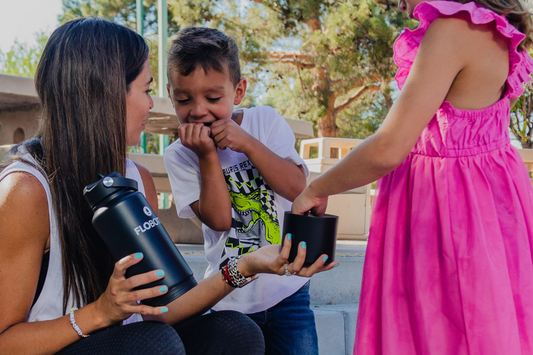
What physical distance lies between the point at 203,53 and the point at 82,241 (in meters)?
0.77

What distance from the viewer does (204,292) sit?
1542mm

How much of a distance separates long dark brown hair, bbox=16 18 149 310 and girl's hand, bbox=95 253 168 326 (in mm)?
171

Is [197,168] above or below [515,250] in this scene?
above

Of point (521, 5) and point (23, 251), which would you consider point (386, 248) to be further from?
point (23, 251)

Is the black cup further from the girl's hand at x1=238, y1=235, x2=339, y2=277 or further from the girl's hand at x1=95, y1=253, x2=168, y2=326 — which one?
the girl's hand at x1=95, y1=253, x2=168, y2=326

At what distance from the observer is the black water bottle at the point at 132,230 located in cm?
105

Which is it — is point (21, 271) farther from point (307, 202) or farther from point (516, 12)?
point (516, 12)

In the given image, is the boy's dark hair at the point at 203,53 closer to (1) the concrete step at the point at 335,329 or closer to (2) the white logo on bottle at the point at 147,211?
(2) the white logo on bottle at the point at 147,211

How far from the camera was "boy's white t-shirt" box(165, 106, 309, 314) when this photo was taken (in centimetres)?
172

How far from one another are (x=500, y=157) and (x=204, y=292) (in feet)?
2.99

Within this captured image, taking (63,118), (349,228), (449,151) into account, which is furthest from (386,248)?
(349,228)

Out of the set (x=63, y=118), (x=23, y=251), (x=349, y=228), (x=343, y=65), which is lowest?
(x=349, y=228)

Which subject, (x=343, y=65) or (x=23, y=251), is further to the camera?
(x=343, y=65)

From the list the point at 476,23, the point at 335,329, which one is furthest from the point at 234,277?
the point at 335,329
